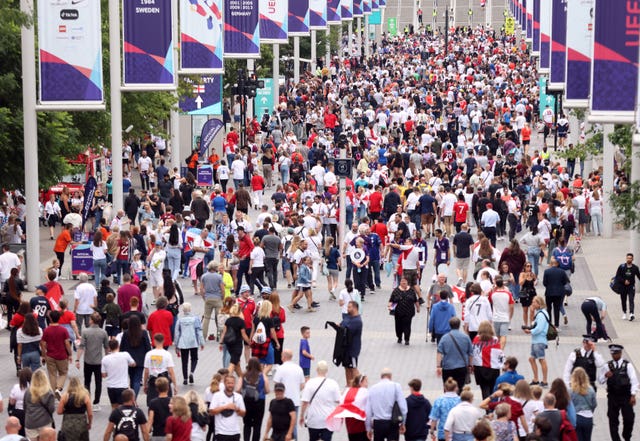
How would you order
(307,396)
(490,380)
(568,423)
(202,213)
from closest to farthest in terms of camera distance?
1. (568,423)
2. (307,396)
3. (490,380)
4. (202,213)

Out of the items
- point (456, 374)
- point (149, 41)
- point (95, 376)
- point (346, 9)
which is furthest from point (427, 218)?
point (346, 9)

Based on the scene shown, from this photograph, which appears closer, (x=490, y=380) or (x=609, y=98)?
(x=490, y=380)

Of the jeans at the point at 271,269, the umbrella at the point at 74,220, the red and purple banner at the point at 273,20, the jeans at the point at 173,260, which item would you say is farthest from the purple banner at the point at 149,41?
the red and purple banner at the point at 273,20

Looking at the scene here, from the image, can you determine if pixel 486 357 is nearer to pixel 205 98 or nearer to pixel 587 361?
pixel 587 361

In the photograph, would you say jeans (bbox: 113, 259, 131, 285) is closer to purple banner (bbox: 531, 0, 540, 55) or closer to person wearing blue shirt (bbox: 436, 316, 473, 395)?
person wearing blue shirt (bbox: 436, 316, 473, 395)

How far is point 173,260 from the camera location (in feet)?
96.7

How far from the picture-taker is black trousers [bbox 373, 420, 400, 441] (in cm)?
1744

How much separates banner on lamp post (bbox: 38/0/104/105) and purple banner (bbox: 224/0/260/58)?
15011 millimetres

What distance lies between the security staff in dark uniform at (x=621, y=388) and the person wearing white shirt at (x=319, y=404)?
349 centimetres

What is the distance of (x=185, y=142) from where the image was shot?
5406 cm

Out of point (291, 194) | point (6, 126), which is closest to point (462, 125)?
point (291, 194)

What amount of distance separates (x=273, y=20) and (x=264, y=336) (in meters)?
33.4

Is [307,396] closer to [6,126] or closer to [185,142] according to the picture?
[6,126]

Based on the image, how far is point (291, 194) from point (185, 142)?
1669 cm
